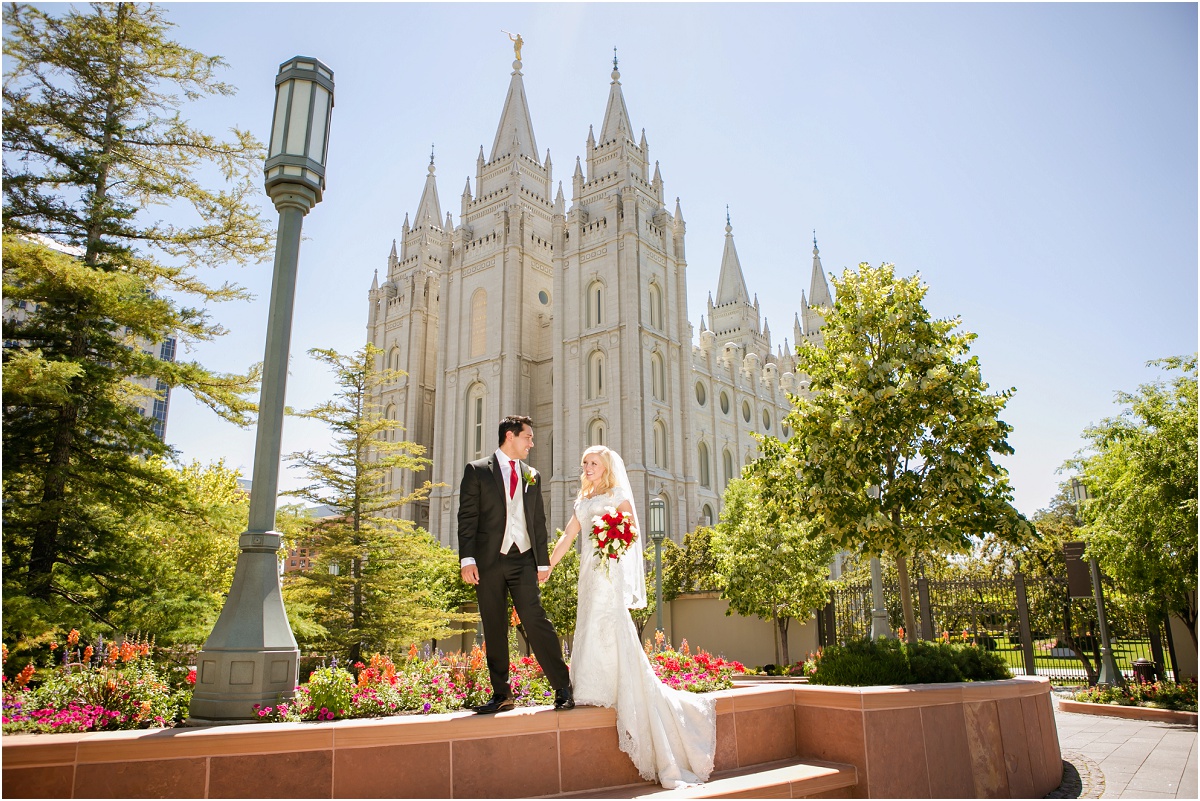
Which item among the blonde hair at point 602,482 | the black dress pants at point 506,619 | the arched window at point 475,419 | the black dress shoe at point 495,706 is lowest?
the black dress shoe at point 495,706

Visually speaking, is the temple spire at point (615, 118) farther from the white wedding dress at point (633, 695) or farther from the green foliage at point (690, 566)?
the white wedding dress at point (633, 695)

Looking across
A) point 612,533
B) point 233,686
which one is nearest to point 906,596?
point 612,533

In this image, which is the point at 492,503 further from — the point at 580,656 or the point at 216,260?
the point at 216,260

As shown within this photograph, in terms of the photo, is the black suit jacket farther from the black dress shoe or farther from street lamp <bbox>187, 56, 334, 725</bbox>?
street lamp <bbox>187, 56, 334, 725</bbox>

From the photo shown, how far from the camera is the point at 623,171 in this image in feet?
157

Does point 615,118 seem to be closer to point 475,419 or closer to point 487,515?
point 475,419

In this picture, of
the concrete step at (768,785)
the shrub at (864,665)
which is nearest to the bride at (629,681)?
the concrete step at (768,785)

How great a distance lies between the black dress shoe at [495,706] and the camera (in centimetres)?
449

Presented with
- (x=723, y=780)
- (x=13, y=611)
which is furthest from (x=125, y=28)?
(x=723, y=780)

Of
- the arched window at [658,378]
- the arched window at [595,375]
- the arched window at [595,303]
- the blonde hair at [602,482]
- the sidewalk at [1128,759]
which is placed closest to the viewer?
the blonde hair at [602,482]

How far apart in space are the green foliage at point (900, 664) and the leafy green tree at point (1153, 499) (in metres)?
8.04

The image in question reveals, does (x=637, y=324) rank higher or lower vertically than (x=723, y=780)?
higher

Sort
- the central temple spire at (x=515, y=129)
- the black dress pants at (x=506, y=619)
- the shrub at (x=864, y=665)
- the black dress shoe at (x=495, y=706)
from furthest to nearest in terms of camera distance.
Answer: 1. the central temple spire at (x=515, y=129)
2. the shrub at (x=864, y=665)
3. the black dress pants at (x=506, y=619)
4. the black dress shoe at (x=495, y=706)

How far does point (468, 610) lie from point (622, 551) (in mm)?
29376
